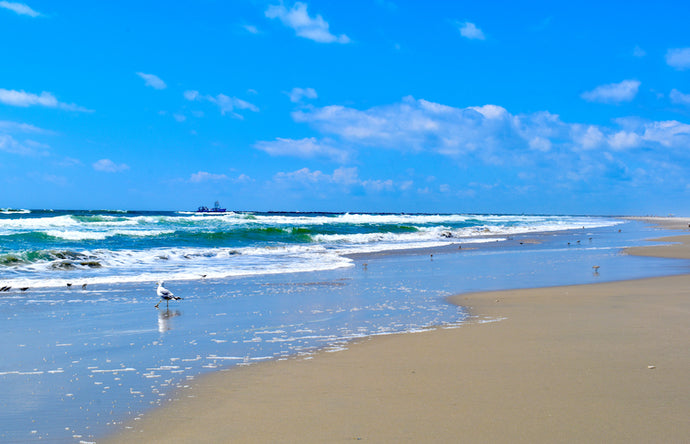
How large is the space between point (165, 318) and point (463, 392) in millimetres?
5754

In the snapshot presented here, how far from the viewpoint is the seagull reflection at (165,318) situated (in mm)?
7797

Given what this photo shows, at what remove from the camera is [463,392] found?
177 inches

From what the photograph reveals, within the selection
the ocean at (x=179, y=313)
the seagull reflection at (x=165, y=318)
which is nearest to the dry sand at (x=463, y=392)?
the ocean at (x=179, y=313)

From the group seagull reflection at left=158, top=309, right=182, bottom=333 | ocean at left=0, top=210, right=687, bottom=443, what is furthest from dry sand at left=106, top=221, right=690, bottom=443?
seagull reflection at left=158, top=309, right=182, bottom=333

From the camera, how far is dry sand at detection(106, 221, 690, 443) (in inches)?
146

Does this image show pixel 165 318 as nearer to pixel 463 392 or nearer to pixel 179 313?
pixel 179 313

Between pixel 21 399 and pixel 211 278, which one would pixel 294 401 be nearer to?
pixel 21 399

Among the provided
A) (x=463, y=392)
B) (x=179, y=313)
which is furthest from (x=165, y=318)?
(x=463, y=392)

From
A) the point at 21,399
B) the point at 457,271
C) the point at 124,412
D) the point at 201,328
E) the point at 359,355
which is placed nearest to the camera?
the point at 124,412

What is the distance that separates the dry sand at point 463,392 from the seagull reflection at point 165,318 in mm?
2851

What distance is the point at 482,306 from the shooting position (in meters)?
9.30

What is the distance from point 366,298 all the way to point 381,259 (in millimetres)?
10253

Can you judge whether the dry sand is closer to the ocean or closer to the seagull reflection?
the ocean

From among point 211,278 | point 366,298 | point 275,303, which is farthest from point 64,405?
point 211,278
